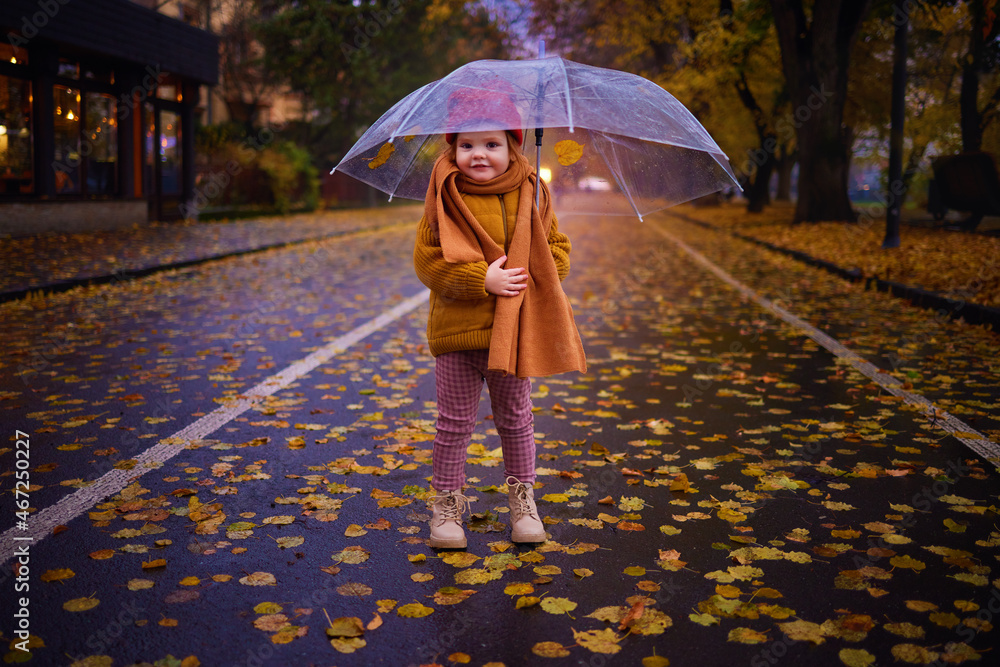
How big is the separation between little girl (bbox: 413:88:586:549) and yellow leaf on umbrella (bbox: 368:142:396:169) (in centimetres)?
39

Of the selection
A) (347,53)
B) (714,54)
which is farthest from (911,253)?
(347,53)

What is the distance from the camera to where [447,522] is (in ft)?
11.9

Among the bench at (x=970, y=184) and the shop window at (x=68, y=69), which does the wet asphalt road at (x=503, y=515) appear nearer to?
the bench at (x=970, y=184)

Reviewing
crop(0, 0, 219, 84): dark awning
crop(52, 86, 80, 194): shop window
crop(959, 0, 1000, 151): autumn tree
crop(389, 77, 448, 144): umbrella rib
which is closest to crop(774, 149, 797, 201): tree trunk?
crop(959, 0, 1000, 151): autumn tree

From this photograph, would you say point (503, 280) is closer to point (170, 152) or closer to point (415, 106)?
point (415, 106)

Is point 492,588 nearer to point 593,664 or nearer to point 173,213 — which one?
point 593,664

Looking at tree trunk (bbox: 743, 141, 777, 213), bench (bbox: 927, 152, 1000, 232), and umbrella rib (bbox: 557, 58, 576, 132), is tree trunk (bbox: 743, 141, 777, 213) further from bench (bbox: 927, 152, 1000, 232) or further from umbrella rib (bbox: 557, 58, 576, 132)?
umbrella rib (bbox: 557, 58, 576, 132)

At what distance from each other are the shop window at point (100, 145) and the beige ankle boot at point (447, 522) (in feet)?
63.6

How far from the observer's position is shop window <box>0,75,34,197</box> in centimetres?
1766

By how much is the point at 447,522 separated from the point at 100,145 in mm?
20274

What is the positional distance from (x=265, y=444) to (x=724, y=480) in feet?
8.20

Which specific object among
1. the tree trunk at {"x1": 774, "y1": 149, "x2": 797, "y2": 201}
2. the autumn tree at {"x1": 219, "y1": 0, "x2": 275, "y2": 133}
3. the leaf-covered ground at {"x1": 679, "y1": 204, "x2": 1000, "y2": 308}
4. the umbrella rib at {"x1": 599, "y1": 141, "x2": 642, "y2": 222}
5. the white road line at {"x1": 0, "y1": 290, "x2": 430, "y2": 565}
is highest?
the autumn tree at {"x1": 219, "y1": 0, "x2": 275, "y2": 133}

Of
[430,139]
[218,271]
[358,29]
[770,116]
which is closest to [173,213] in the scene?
[218,271]

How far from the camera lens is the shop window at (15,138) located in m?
17.7
